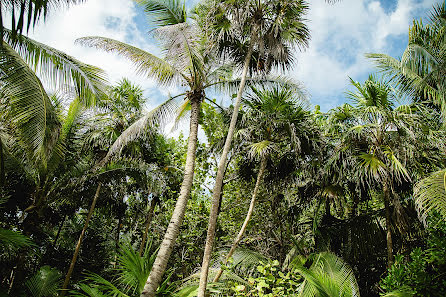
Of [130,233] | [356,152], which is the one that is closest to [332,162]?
[356,152]

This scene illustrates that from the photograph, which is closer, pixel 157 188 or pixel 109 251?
pixel 157 188

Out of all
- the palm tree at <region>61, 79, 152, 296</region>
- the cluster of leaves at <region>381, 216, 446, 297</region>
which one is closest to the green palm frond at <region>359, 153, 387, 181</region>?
the cluster of leaves at <region>381, 216, 446, 297</region>

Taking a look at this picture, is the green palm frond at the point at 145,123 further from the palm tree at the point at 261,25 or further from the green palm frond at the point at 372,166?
the green palm frond at the point at 372,166

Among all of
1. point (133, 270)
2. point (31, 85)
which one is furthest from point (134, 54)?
point (133, 270)

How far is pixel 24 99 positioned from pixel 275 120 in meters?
5.17

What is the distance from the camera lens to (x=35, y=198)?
8828 mm

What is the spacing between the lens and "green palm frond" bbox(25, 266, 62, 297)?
7.66 meters

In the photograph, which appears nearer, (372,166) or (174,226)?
(174,226)

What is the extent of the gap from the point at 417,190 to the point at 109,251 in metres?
12.8

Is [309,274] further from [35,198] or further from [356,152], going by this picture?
[35,198]

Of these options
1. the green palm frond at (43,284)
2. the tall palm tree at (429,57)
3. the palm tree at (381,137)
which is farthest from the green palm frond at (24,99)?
the tall palm tree at (429,57)

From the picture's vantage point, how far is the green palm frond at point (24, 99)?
481cm

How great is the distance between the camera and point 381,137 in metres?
6.46

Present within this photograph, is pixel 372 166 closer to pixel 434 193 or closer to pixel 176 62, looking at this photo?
pixel 434 193
